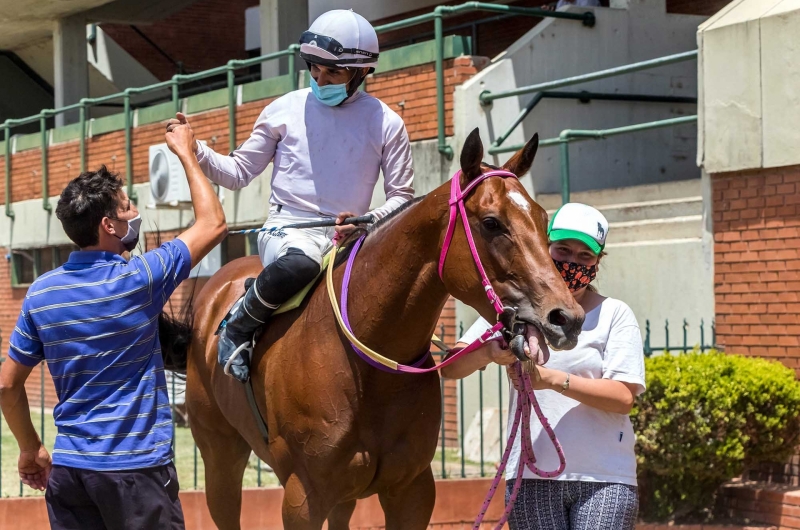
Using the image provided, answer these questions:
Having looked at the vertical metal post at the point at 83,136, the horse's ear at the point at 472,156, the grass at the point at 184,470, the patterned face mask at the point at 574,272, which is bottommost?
the grass at the point at 184,470

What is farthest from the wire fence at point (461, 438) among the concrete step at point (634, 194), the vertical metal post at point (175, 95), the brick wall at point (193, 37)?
the brick wall at point (193, 37)

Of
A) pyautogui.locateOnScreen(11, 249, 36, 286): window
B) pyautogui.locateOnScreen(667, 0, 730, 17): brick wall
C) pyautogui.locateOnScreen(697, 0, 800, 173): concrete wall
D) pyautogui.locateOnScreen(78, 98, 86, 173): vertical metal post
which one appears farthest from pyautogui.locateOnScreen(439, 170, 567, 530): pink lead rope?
pyautogui.locateOnScreen(11, 249, 36, 286): window

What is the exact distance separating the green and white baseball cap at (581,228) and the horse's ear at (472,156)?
1.22 ft

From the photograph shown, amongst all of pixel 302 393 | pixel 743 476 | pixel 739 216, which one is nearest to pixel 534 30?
pixel 739 216

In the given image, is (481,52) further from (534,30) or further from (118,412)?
(118,412)

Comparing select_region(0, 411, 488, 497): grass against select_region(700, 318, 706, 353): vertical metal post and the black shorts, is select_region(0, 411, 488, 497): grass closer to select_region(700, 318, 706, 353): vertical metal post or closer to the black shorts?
select_region(700, 318, 706, 353): vertical metal post

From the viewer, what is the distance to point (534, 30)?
12.5 meters

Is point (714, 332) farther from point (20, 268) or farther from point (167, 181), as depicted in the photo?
point (20, 268)

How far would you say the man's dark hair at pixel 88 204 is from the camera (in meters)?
4.17

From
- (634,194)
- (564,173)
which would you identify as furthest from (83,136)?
(634,194)

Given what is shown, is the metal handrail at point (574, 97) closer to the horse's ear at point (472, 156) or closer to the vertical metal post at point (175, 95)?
the vertical metal post at point (175, 95)

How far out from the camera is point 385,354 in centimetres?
470

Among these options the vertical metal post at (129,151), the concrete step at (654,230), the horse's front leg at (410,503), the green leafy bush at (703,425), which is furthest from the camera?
the vertical metal post at (129,151)

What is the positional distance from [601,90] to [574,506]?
29.8ft
